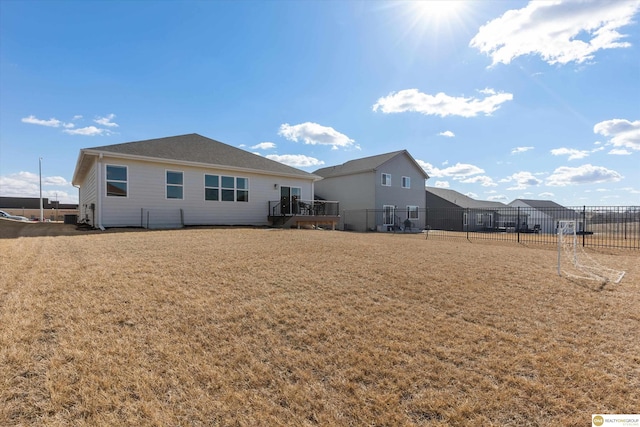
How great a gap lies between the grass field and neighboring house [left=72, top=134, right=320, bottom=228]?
756 cm

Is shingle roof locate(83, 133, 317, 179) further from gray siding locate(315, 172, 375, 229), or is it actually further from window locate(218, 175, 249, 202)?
gray siding locate(315, 172, 375, 229)

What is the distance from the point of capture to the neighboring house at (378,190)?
24.0 m

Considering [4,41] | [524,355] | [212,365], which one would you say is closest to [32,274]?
[212,365]

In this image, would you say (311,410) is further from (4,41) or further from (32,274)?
(4,41)

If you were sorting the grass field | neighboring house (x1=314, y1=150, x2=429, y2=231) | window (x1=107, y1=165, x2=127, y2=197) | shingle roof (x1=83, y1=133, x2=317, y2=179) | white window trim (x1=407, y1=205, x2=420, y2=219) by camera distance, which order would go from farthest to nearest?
white window trim (x1=407, y1=205, x2=420, y2=219) → neighboring house (x1=314, y1=150, x2=429, y2=231) → shingle roof (x1=83, y1=133, x2=317, y2=179) → window (x1=107, y1=165, x2=127, y2=197) → the grass field

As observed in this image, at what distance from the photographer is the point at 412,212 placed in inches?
1061

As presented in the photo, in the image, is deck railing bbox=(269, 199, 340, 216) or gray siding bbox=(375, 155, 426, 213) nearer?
deck railing bbox=(269, 199, 340, 216)

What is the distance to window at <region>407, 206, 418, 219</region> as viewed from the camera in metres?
26.5

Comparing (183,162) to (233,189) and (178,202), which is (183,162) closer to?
(178,202)

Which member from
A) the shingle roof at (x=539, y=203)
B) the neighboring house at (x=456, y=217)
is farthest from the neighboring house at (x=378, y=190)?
the shingle roof at (x=539, y=203)

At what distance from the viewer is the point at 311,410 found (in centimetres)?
233

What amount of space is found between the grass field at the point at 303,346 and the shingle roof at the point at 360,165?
64.0ft

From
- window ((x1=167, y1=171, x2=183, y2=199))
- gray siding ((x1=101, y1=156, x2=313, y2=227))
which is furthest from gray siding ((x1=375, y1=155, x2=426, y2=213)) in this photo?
window ((x1=167, y1=171, x2=183, y2=199))

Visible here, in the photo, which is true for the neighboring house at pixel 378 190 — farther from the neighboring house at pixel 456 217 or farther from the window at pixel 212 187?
the window at pixel 212 187
